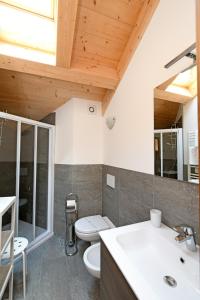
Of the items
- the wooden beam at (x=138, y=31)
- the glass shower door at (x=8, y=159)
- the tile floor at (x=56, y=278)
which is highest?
the wooden beam at (x=138, y=31)

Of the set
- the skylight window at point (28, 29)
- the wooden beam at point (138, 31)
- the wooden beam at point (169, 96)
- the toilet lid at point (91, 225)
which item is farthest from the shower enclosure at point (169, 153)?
the skylight window at point (28, 29)

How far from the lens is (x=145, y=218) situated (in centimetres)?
141

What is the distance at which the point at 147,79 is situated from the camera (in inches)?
56.0

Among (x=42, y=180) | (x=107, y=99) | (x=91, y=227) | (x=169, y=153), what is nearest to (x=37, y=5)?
(x=107, y=99)

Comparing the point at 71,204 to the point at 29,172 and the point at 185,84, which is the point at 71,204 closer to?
the point at 29,172

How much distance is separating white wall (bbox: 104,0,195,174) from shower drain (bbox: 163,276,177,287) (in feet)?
2.41

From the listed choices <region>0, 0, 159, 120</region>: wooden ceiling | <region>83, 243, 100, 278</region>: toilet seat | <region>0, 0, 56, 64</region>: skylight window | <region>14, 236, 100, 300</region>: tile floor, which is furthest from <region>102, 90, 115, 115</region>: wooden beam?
<region>14, 236, 100, 300</region>: tile floor

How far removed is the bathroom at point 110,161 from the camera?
96 cm

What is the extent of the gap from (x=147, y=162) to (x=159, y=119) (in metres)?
0.40

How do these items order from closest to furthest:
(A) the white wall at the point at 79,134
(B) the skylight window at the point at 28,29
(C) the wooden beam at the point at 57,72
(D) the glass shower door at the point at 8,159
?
1. (B) the skylight window at the point at 28,29
2. (C) the wooden beam at the point at 57,72
3. (D) the glass shower door at the point at 8,159
4. (A) the white wall at the point at 79,134

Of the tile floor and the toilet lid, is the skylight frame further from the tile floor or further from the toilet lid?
the tile floor

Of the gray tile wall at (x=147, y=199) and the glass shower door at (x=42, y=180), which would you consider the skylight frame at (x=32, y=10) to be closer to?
the glass shower door at (x=42, y=180)

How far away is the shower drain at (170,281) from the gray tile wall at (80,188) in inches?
64.7

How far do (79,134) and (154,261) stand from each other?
1794 mm
